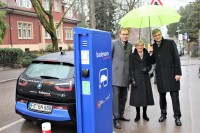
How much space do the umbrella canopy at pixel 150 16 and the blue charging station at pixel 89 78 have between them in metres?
1.99

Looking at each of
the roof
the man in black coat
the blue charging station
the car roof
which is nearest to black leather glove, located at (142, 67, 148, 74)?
the man in black coat

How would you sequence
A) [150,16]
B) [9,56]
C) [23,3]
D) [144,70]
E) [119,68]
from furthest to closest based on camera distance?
[23,3] < [9,56] < [150,16] < [144,70] < [119,68]

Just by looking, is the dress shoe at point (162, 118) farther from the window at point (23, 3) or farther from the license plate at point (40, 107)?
the window at point (23, 3)

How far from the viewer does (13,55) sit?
23.2 metres

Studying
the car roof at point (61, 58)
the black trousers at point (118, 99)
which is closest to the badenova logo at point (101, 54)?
the car roof at point (61, 58)

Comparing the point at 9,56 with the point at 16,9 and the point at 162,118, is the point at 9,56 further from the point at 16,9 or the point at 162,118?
the point at 162,118

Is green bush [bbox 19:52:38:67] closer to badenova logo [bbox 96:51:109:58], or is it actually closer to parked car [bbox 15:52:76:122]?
parked car [bbox 15:52:76:122]

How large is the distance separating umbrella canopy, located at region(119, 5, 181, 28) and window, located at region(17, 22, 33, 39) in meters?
29.3

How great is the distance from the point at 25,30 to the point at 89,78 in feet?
109

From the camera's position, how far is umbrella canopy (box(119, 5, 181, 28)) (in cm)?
646

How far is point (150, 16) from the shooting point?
22.2ft

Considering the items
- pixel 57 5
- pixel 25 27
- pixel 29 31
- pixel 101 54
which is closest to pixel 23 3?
pixel 25 27

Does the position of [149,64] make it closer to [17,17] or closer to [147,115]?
[147,115]

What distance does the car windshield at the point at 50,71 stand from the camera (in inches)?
230
